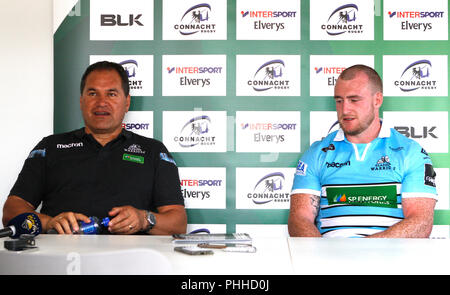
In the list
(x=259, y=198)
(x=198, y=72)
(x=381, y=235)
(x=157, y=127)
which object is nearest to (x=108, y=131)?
(x=157, y=127)

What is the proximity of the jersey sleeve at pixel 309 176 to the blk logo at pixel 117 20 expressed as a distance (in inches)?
51.8

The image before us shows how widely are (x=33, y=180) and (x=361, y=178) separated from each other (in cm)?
165

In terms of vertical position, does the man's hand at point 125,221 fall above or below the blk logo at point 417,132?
below

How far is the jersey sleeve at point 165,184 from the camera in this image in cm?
236

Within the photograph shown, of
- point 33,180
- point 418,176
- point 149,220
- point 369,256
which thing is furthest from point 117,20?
point 369,256

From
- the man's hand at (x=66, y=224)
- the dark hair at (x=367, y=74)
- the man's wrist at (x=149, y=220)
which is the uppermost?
the dark hair at (x=367, y=74)

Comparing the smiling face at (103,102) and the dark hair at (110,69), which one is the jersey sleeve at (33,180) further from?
the dark hair at (110,69)

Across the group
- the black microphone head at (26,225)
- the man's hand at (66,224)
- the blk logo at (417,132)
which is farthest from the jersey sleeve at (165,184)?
the blk logo at (417,132)

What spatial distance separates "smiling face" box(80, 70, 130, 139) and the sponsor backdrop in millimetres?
283

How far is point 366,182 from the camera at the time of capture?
2199mm

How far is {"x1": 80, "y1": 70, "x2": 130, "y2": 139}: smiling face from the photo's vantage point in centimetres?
241

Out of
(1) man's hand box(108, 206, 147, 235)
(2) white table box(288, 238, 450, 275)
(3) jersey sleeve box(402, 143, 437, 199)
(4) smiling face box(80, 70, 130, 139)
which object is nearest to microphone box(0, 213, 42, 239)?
(1) man's hand box(108, 206, 147, 235)

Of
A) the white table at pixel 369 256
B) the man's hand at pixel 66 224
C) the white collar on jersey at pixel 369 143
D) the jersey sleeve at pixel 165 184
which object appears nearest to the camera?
the white table at pixel 369 256

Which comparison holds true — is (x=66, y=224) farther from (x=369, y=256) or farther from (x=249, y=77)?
(x=249, y=77)
